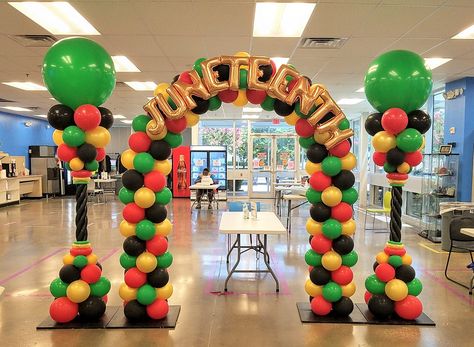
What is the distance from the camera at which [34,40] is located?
16.5 ft

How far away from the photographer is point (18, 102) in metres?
10.4

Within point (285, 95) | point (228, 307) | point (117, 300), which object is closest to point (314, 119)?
point (285, 95)

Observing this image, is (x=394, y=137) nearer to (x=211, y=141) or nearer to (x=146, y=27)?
(x=146, y=27)

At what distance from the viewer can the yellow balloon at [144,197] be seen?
10.9 feet

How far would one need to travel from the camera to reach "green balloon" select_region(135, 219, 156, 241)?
3346mm

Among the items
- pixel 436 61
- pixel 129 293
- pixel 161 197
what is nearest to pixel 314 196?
pixel 161 197

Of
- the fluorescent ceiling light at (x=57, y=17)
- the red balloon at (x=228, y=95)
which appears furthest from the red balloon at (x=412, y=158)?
the fluorescent ceiling light at (x=57, y=17)

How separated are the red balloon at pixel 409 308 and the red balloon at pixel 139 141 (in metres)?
2.88

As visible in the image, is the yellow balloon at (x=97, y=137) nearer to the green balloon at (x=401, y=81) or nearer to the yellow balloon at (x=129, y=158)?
the yellow balloon at (x=129, y=158)

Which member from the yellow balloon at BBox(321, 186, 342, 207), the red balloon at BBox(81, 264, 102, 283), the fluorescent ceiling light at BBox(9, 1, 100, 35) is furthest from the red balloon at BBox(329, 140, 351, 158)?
the fluorescent ceiling light at BBox(9, 1, 100, 35)

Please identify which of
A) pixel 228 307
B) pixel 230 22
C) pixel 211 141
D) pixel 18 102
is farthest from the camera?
pixel 211 141

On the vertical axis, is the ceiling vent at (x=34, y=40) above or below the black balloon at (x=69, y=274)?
above

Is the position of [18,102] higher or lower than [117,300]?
higher

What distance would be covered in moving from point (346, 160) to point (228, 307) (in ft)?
6.40
